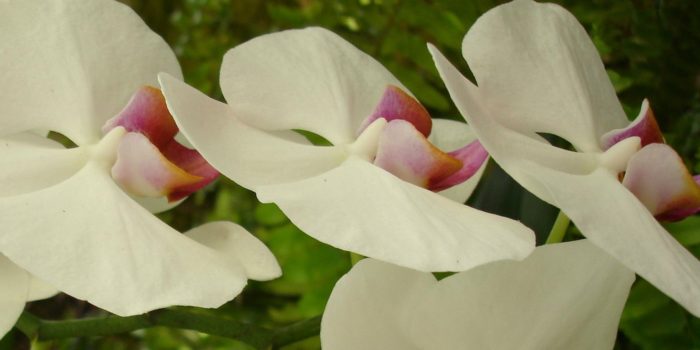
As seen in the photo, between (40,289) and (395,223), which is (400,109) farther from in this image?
(40,289)

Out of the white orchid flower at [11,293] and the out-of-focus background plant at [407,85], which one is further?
the out-of-focus background plant at [407,85]

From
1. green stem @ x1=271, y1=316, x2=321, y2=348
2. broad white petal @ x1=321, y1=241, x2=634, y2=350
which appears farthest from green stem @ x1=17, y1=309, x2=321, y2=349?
broad white petal @ x1=321, y1=241, x2=634, y2=350

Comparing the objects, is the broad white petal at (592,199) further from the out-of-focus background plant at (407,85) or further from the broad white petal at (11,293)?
the broad white petal at (11,293)

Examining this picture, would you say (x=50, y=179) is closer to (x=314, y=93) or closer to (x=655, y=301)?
(x=314, y=93)

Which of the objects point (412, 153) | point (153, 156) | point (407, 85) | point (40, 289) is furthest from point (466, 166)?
point (407, 85)

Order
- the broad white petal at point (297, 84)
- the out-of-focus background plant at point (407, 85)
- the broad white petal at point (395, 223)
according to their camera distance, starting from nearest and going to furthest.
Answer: the broad white petal at point (395, 223), the broad white petal at point (297, 84), the out-of-focus background plant at point (407, 85)

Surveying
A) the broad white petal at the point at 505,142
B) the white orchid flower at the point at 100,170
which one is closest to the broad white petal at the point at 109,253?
the white orchid flower at the point at 100,170

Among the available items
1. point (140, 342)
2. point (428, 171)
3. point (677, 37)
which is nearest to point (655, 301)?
point (677, 37)
